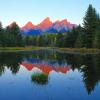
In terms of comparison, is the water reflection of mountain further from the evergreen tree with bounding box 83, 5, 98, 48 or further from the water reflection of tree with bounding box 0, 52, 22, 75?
the evergreen tree with bounding box 83, 5, 98, 48

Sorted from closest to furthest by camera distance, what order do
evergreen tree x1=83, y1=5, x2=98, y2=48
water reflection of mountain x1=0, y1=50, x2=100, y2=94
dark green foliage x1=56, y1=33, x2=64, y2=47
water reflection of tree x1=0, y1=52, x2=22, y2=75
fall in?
1. water reflection of mountain x1=0, y1=50, x2=100, y2=94
2. water reflection of tree x1=0, y1=52, x2=22, y2=75
3. evergreen tree x1=83, y1=5, x2=98, y2=48
4. dark green foliage x1=56, y1=33, x2=64, y2=47

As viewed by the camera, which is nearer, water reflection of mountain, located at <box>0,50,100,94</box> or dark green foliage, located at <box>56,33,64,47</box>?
water reflection of mountain, located at <box>0,50,100,94</box>

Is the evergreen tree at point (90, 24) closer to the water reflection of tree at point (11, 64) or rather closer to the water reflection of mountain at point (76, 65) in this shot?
the water reflection of mountain at point (76, 65)

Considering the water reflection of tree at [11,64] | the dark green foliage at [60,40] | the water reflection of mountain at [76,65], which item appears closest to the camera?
the water reflection of mountain at [76,65]

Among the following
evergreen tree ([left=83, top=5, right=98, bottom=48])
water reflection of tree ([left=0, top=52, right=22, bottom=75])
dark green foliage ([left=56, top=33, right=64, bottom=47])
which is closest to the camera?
water reflection of tree ([left=0, top=52, right=22, bottom=75])

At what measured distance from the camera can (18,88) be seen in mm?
21922

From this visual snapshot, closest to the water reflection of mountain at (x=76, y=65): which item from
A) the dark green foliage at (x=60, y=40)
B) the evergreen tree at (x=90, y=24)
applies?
the evergreen tree at (x=90, y=24)

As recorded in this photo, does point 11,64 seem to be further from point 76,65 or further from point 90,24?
point 90,24

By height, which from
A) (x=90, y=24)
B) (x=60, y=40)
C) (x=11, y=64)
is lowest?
(x=11, y=64)

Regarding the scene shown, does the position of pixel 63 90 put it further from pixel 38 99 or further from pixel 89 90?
pixel 38 99

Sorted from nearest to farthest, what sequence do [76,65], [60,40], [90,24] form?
[76,65]
[90,24]
[60,40]

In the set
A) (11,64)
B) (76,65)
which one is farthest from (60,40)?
(76,65)

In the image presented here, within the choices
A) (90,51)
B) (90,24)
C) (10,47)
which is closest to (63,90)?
(90,51)

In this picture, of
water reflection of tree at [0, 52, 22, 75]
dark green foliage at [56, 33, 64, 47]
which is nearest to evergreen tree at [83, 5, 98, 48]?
water reflection of tree at [0, 52, 22, 75]
